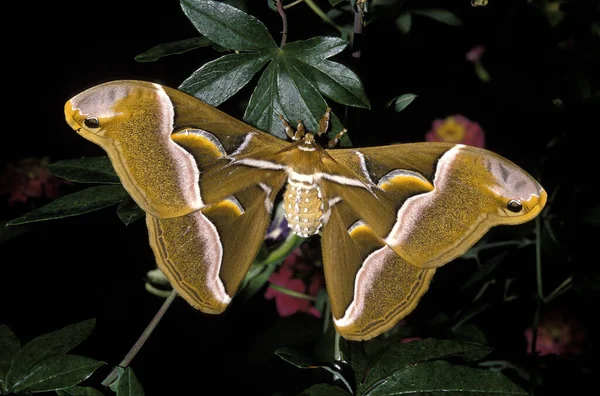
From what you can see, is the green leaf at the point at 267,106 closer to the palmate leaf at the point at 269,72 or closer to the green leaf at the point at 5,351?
the palmate leaf at the point at 269,72

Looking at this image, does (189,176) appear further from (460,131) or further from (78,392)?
(460,131)

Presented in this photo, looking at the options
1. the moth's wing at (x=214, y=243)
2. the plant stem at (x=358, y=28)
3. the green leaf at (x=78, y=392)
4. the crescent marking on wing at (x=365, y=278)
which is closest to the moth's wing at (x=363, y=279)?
the crescent marking on wing at (x=365, y=278)

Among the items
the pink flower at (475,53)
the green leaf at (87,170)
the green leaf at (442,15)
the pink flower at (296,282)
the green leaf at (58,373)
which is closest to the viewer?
the green leaf at (58,373)

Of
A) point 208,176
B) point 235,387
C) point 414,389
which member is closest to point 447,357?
point 414,389

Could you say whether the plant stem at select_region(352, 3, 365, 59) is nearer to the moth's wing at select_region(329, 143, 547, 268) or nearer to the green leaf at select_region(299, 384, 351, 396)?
the moth's wing at select_region(329, 143, 547, 268)

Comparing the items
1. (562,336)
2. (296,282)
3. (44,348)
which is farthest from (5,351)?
(562,336)

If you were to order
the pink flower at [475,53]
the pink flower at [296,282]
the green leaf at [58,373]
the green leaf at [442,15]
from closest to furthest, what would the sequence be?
the green leaf at [58,373] → the green leaf at [442,15] → the pink flower at [296,282] → the pink flower at [475,53]

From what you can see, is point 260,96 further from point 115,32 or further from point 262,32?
point 115,32
